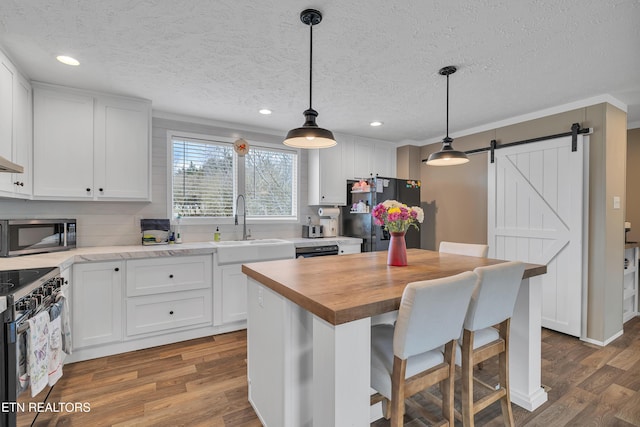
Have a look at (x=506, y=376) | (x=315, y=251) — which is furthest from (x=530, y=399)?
(x=315, y=251)

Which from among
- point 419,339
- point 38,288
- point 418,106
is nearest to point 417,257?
point 419,339

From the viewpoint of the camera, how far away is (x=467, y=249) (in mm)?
2678

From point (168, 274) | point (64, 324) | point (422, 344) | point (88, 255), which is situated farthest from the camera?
point (168, 274)

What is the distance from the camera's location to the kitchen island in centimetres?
115

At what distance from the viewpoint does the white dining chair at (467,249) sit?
8.38 ft

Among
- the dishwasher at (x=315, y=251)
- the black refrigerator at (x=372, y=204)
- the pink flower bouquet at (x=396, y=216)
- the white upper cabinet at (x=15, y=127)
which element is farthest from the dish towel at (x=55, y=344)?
the black refrigerator at (x=372, y=204)

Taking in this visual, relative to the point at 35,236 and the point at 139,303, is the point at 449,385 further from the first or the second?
the point at 35,236

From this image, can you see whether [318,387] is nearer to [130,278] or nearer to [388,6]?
[388,6]

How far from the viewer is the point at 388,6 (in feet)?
5.63

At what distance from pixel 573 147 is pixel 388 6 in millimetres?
2692

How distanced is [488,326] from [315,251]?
2.35 m

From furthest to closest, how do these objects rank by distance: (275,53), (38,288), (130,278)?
(130,278) < (275,53) < (38,288)

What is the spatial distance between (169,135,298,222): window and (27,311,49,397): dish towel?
2.01m

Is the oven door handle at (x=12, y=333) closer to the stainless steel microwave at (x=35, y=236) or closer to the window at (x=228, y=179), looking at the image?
the stainless steel microwave at (x=35, y=236)
